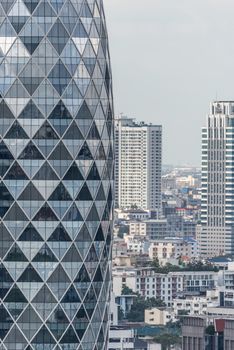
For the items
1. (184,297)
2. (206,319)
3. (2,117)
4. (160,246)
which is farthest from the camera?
(160,246)

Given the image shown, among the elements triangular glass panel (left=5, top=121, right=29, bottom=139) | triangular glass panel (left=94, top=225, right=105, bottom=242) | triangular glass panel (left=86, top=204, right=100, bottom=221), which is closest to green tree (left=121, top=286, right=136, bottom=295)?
triangular glass panel (left=94, top=225, right=105, bottom=242)

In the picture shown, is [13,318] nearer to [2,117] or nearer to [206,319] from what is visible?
[2,117]

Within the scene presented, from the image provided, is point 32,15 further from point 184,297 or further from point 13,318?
point 184,297

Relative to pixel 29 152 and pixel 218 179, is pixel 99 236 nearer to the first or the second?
pixel 29 152

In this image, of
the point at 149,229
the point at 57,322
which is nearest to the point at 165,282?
the point at 149,229

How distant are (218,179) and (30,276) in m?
123

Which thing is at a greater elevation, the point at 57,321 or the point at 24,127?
the point at 24,127

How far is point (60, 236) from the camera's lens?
64.4 m

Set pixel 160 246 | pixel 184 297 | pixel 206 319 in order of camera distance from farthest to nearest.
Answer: pixel 160 246 → pixel 184 297 → pixel 206 319

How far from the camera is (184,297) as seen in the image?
442 ft

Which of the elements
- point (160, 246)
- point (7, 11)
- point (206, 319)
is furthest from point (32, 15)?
point (160, 246)

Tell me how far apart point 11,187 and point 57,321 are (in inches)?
126

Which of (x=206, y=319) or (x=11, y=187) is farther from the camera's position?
(x=206, y=319)

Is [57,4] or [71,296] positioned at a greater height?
[57,4]
